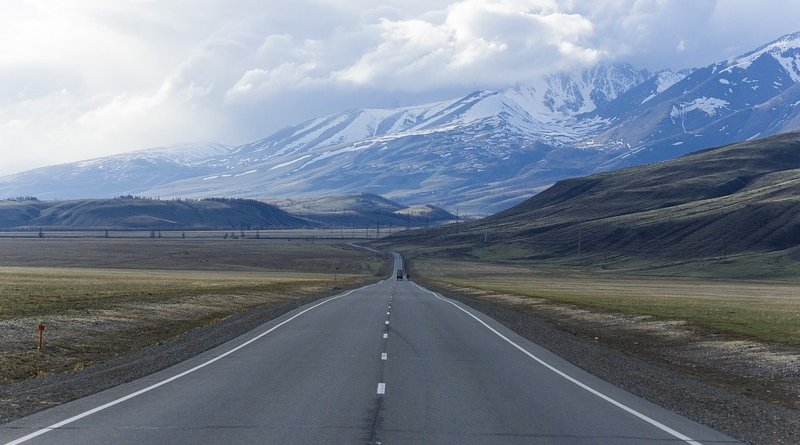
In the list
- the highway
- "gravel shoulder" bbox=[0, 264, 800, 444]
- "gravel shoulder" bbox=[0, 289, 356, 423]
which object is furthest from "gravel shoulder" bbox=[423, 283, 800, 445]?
"gravel shoulder" bbox=[0, 289, 356, 423]

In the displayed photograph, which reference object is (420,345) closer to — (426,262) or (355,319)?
(355,319)

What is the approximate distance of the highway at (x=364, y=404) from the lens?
48.9 ft

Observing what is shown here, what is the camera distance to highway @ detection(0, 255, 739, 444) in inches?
587

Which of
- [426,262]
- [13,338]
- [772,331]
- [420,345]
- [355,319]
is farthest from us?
[426,262]

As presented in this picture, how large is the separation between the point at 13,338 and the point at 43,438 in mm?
16125

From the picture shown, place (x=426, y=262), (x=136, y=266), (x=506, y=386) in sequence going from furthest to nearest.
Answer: (x=426, y=262), (x=136, y=266), (x=506, y=386)

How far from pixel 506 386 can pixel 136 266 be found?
439ft

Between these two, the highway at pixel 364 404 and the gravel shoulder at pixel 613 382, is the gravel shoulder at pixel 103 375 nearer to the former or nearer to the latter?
the gravel shoulder at pixel 613 382

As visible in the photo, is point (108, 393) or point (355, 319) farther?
point (355, 319)

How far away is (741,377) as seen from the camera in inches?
979

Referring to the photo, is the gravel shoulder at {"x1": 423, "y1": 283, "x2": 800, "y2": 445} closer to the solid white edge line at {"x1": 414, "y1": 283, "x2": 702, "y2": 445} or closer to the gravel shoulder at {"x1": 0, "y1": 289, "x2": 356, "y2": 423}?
the solid white edge line at {"x1": 414, "y1": 283, "x2": 702, "y2": 445}

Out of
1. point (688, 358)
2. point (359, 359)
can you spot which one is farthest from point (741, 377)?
point (359, 359)

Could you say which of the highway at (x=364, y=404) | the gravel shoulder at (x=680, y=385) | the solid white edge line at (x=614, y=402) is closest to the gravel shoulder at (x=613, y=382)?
the gravel shoulder at (x=680, y=385)

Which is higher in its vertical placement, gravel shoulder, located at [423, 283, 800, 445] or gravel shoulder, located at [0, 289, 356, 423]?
gravel shoulder, located at [0, 289, 356, 423]
